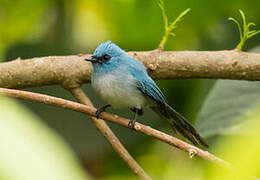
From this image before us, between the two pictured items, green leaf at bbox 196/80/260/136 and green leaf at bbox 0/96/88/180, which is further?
green leaf at bbox 196/80/260/136

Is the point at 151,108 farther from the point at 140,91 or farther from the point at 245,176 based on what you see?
the point at 245,176

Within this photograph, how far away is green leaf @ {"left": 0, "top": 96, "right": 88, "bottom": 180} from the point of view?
40 centimetres

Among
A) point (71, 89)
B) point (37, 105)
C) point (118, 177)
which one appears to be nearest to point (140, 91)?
point (71, 89)

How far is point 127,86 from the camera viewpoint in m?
3.14

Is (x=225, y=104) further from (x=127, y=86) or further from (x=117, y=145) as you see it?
(x=117, y=145)

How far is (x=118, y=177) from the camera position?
1.61ft

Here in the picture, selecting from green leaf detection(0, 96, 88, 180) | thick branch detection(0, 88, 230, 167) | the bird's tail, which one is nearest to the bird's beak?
the bird's tail

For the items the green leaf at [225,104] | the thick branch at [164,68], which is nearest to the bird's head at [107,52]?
the thick branch at [164,68]

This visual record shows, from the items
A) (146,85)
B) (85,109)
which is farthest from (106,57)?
(85,109)

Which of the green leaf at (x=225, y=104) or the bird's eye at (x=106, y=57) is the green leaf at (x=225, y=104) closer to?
the green leaf at (x=225, y=104)

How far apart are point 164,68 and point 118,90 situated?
15.1 inches

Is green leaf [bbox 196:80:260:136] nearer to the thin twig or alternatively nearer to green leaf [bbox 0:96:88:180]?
the thin twig

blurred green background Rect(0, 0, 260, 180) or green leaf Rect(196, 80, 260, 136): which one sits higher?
blurred green background Rect(0, 0, 260, 180)

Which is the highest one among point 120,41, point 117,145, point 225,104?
point 120,41
